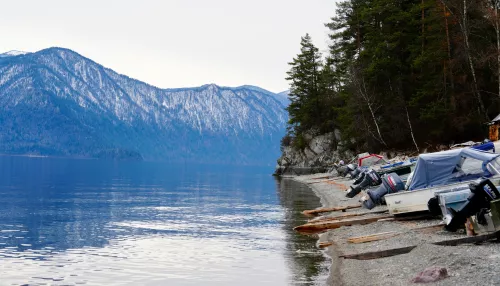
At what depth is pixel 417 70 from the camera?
204 ft

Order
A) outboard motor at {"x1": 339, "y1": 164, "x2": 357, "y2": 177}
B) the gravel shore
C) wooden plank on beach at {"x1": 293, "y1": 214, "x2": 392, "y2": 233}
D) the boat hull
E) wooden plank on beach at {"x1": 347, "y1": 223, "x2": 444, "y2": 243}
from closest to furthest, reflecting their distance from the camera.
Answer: the gravel shore → wooden plank on beach at {"x1": 347, "y1": 223, "x2": 444, "y2": 243} → the boat hull → wooden plank on beach at {"x1": 293, "y1": 214, "x2": 392, "y2": 233} → outboard motor at {"x1": 339, "y1": 164, "x2": 357, "y2": 177}

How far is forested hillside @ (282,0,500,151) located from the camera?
160ft

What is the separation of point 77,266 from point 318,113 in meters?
78.2

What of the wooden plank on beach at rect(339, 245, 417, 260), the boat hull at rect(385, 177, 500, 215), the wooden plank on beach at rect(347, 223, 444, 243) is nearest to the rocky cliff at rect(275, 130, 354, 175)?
the boat hull at rect(385, 177, 500, 215)

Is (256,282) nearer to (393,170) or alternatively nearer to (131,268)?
(131,268)

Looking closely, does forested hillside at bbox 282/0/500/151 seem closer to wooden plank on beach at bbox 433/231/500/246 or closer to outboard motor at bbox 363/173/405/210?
outboard motor at bbox 363/173/405/210

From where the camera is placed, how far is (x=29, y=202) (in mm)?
48281

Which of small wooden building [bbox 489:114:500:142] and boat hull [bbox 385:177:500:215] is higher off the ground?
small wooden building [bbox 489:114:500:142]

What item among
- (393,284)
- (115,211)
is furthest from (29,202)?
(393,284)

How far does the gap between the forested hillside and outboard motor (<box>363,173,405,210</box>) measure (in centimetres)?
1777

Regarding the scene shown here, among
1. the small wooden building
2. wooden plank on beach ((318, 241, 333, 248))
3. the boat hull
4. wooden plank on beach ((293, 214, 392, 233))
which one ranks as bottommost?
wooden plank on beach ((318, 241, 333, 248))

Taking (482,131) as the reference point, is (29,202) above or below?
below

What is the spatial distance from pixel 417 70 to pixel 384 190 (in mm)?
36502

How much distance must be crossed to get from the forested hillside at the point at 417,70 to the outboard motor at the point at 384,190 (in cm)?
1777
